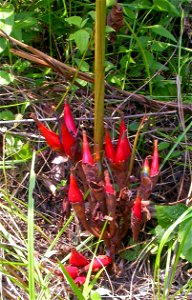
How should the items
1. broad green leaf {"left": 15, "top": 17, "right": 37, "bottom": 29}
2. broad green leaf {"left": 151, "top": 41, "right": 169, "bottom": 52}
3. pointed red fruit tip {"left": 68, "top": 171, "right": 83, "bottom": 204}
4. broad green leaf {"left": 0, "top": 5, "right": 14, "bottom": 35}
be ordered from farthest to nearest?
broad green leaf {"left": 151, "top": 41, "right": 169, "bottom": 52}, broad green leaf {"left": 15, "top": 17, "right": 37, "bottom": 29}, broad green leaf {"left": 0, "top": 5, "right": 14, "bottom": 35}, pointed red fruit tip {"left": 68, "top": 171, "right": 83, "bottom": 204}

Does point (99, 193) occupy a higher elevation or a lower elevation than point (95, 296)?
higher

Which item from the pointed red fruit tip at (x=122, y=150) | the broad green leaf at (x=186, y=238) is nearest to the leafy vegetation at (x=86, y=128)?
the broad green leaf at (x=186, y=238)

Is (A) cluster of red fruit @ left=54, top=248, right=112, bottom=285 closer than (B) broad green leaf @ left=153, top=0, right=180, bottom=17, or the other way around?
(A) cluster of red fruit @ left=54, top=248, right=112, bottom=285

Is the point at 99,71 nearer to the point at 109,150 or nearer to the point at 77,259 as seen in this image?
the point at 109,150

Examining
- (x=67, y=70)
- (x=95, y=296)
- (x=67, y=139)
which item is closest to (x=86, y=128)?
(x=67, y=70)

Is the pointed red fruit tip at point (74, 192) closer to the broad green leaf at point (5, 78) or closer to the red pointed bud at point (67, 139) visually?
the red pointed bud at point (67, 139)

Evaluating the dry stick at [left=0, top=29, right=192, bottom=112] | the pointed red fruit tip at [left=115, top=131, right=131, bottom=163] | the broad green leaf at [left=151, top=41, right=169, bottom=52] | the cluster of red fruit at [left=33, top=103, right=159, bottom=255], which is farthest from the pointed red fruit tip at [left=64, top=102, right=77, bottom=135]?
the broad green leaf at [left=151, top=41, right=169, bottom=52]

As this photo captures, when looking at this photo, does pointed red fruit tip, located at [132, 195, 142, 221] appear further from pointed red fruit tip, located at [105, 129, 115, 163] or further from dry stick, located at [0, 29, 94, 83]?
dry stick, located at [0, 29, 94, 83]
